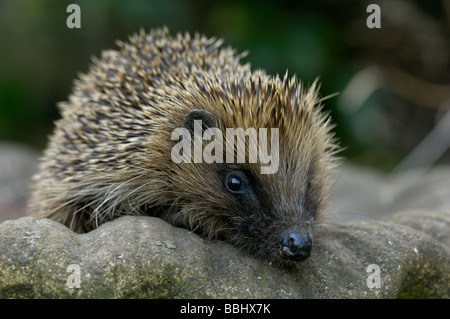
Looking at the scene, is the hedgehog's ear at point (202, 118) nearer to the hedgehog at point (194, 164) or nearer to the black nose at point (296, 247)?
the hedgehog at point (194, 164)

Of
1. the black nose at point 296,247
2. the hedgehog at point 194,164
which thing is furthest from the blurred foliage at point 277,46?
the black nose at point 296,247

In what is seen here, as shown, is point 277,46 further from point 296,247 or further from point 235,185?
point 296,247

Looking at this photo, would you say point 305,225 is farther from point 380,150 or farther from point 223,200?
point 380,150

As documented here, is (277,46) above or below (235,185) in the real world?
above

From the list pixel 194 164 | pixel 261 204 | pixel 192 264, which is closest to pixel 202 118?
pixel 194 164
